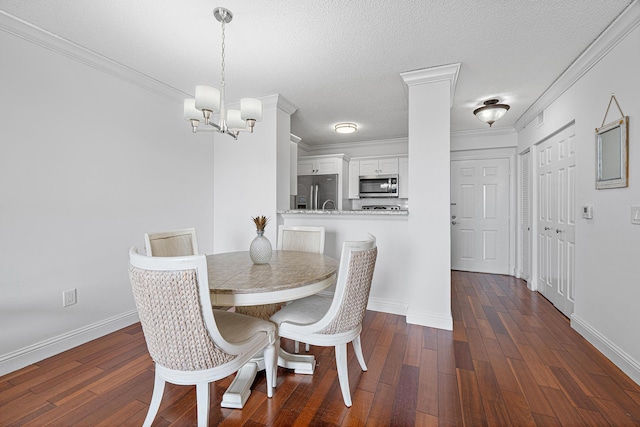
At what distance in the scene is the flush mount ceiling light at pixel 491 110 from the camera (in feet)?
10.8

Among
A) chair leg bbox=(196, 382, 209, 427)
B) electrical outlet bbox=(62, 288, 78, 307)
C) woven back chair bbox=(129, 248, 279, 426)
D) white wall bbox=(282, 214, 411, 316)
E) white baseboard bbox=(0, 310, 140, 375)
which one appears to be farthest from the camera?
white wall bbox=(282, 214, 411, 316)

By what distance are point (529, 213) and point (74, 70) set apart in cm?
526

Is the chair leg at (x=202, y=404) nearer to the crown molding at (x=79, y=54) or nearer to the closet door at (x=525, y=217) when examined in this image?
the crown molding at (x=79, y=54)

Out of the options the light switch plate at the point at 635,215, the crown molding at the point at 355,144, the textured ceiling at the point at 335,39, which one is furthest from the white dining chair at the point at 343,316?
the crown molding at the point at 355,144

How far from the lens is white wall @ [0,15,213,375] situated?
199 centimetres

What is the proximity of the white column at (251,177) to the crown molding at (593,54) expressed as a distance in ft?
9.03

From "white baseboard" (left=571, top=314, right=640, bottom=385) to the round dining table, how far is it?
195cm

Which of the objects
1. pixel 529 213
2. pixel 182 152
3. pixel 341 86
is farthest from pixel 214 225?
pixel 529 213

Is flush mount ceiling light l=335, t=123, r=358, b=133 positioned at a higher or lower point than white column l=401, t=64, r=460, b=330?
higher

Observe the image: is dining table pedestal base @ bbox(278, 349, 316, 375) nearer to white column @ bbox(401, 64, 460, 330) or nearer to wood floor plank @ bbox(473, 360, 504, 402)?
wood floor plank @ bbox(473, 360, 504, 402)

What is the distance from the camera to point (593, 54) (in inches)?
88.6

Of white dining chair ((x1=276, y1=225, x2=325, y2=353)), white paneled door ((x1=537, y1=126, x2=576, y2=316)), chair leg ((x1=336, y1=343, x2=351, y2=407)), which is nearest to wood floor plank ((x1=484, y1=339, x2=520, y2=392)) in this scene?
chair leg ((x1=336, y1=343, x2=351, y2=407))

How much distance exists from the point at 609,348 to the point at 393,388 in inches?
64.9

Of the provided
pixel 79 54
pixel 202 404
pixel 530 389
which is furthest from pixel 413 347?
pixel 79 54
